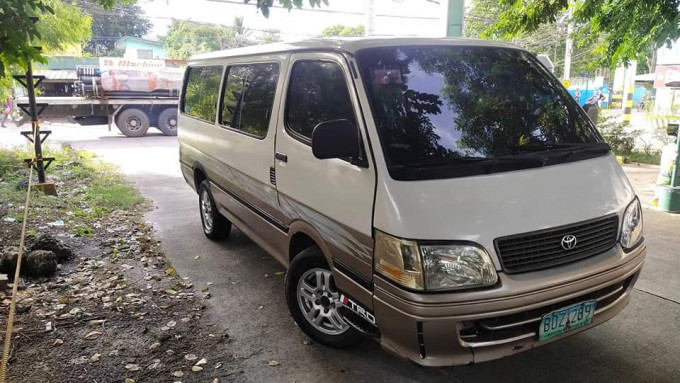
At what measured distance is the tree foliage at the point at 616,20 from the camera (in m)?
6.21

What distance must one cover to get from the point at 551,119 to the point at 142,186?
7672 millimetres

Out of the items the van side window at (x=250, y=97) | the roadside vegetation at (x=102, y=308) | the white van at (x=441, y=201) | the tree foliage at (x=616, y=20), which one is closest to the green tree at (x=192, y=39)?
the tree foliage at (x=616, y=20)

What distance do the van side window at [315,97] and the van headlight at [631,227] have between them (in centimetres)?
170

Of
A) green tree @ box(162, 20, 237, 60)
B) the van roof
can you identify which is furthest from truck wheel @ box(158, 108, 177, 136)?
green tree @ box(162, 20, 237, 60)

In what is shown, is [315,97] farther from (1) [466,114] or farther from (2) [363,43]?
(1) [466,114]

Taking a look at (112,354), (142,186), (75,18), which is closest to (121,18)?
(75,18)

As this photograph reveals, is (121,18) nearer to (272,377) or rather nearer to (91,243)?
(91,243)

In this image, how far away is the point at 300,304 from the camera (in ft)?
11.0

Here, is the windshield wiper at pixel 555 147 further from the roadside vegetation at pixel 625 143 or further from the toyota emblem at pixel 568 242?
the roadside vegetation at pixel 625 143

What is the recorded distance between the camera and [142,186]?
888 centimetres

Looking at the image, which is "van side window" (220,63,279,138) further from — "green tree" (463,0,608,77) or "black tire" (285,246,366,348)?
"green tree" (463,0,608,77)

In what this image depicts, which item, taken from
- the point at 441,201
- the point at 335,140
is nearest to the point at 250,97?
the point at 335,140

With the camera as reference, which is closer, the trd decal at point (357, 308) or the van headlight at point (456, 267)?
the van headlight at point (456, 267)

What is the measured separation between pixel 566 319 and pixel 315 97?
6.57ft
